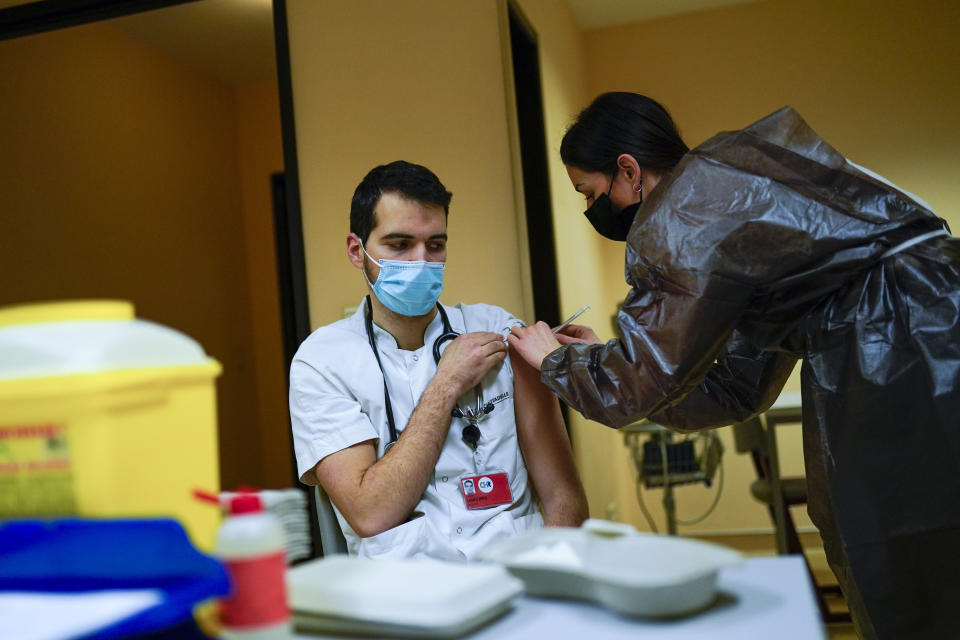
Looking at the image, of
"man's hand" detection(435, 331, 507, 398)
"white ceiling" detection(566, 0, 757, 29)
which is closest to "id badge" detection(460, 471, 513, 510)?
"man's hand" detection(435, 331, 507, 398)

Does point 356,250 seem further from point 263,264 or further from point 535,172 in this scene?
point 263,264

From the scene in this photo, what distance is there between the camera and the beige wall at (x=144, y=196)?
4.07 metres

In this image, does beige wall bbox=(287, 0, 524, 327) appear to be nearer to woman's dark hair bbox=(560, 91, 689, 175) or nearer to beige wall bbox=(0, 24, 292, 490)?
woman's dark hair bbox=(560, 91, 689, 175)

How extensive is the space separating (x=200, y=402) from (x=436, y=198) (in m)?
1.07

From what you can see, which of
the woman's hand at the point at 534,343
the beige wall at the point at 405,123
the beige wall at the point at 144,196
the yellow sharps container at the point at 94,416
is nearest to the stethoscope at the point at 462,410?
the woman's hand at the point at 534,343

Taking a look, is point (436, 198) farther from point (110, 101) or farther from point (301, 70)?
point (110, 101)

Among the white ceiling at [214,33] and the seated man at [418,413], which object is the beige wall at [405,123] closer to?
the seated man at [418,413]

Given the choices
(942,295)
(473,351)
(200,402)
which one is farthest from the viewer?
(473,351)

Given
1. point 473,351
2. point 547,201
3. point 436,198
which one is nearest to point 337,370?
point 473,351

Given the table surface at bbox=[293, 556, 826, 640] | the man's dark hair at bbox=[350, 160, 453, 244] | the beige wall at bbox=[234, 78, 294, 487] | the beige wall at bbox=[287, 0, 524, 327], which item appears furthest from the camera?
the beige wall at bbox=[234, 78, 294, 487]

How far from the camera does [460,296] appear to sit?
2602 millimetres

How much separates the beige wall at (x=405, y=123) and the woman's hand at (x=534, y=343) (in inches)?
32.4

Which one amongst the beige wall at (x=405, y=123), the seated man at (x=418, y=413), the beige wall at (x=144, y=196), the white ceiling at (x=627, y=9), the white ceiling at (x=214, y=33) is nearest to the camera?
the seated man at (x=418, y=413)

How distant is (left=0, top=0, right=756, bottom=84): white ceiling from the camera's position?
14.0 ft
